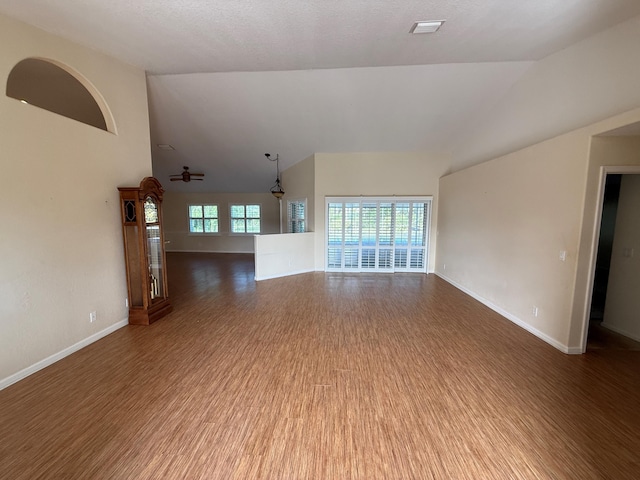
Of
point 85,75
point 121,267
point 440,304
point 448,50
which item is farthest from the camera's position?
point 440,304

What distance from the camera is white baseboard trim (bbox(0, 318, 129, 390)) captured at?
224 cm

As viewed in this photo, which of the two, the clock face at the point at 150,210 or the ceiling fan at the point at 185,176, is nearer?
the clock face at the point at 150,210

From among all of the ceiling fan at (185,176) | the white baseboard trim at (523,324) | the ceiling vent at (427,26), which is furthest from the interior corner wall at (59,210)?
the white baseboard trim at (523,324)

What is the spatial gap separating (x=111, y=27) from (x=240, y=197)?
733 centimetres

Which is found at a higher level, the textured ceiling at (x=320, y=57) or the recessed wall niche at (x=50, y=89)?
the textured ceiling at (x=320, y=57)

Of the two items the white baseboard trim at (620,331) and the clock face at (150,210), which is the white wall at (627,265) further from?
the clock face at (150,210)

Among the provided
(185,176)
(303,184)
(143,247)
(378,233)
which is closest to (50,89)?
(143,247)

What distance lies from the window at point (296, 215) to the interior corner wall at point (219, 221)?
1.97 m

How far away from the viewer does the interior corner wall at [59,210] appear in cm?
222

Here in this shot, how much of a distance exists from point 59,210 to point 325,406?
10.3ft

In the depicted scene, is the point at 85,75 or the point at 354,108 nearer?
the point at 85,75

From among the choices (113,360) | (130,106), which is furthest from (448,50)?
(113,360)

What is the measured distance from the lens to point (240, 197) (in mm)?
9766

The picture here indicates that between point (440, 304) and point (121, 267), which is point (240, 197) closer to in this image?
point (121, 267)
